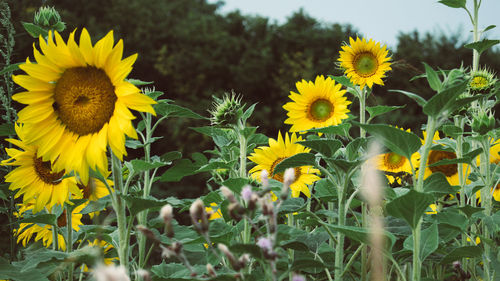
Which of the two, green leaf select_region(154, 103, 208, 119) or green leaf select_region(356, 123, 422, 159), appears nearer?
green leaf select_region(356, 123, 422, 159)

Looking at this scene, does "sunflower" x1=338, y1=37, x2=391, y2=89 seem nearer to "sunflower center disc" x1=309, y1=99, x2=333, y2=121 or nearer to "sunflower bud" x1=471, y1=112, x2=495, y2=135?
"sunflower center disc" x1=309, y1=99, x2=333, y2=121

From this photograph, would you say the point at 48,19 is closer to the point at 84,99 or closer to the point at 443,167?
the point at 84,99

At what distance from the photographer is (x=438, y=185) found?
3.68 ft

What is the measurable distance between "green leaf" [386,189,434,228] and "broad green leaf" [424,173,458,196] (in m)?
0.23

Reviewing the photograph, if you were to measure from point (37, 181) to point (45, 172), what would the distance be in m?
0.03

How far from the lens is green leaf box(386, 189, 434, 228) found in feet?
2.81

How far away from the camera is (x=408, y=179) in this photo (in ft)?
6.10

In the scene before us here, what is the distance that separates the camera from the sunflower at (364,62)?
178 centimetres

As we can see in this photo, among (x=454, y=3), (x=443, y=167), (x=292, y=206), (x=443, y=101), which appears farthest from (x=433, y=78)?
(x=443, y=167)

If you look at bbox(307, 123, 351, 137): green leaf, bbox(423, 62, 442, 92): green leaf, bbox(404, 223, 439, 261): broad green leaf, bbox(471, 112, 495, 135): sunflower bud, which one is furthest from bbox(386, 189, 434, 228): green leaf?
bbox(471, 112, 495, 135): sunflower bud

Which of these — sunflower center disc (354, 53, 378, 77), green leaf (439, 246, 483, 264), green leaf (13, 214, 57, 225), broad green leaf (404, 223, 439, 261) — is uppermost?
sunflower center disc (354, 53, 378, 77)

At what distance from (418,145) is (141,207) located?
1.83 ft

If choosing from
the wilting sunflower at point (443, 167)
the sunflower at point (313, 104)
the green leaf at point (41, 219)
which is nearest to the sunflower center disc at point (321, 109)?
the sunflower at point (313, 104)

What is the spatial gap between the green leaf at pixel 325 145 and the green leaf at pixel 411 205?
24 cm
